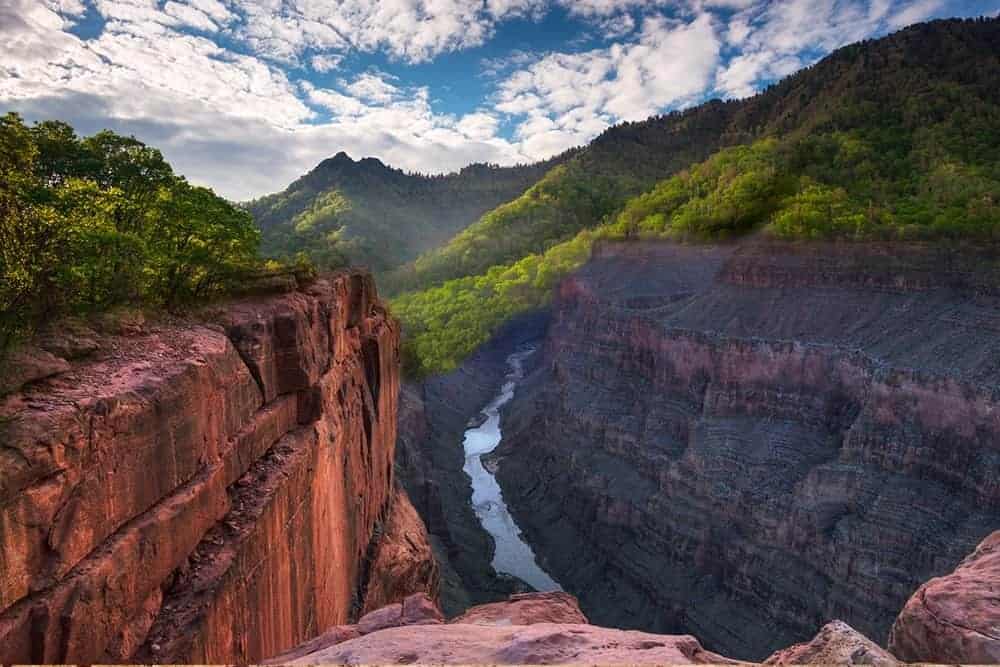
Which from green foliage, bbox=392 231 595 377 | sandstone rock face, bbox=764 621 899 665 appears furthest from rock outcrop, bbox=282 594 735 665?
green foliage, bbox=392 231 595 377

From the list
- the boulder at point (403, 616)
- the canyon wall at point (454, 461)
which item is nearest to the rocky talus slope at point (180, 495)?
the boulder at point (403, 616)

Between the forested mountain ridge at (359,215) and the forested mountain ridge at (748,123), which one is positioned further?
the forested mountain ridge at (359,215)

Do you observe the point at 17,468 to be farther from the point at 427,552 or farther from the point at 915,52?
the point at 915,52

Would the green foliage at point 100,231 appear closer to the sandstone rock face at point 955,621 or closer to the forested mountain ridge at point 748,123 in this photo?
the sandstone rock face at point 955,621

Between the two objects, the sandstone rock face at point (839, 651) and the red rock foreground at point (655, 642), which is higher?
the sandstone rock face at point (839, 651)

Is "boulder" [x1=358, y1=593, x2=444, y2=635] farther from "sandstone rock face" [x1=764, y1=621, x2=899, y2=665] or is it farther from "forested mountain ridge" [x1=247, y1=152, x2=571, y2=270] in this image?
"forested mountain ridge" [x1=247, y1=152, x2=571, y2=270]

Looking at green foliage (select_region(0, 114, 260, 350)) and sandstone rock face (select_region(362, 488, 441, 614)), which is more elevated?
green foliage (select_region(0, 114, 260, 350))
